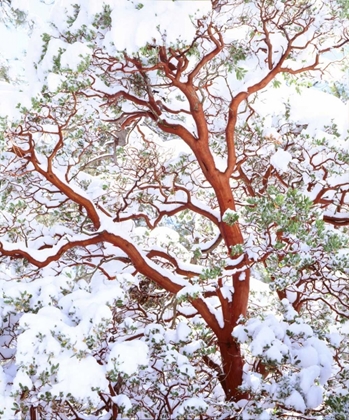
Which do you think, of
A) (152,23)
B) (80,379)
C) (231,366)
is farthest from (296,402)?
(152,23)

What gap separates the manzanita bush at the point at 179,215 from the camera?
3.45 metres

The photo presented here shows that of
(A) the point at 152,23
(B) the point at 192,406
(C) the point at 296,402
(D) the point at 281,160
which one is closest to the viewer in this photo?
(B) the point at 192,406

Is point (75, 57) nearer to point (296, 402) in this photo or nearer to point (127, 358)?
point (127, 358)

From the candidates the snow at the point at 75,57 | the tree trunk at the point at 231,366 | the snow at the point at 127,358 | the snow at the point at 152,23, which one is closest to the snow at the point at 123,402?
the snow at the point at 127,358

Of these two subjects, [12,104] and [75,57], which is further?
[12,104]

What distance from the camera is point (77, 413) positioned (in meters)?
3.88

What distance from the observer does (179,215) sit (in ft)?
22.5

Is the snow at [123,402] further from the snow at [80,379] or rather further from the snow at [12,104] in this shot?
the snow at [12,104]

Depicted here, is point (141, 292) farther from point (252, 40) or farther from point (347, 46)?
point (347, 46)

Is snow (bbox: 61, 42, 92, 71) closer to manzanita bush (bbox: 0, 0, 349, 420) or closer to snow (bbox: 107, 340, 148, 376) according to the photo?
manzanita bush (bbox: 0, 0, 349, 420)

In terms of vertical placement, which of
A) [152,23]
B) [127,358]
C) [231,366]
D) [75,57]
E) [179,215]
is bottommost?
[127,358]

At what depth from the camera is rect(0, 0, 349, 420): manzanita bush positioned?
345 centimetres

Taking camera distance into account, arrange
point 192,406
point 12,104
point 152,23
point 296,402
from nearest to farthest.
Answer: point 192,406 → point 296,402 → point 152,23 → point 12,104

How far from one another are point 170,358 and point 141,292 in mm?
2110
